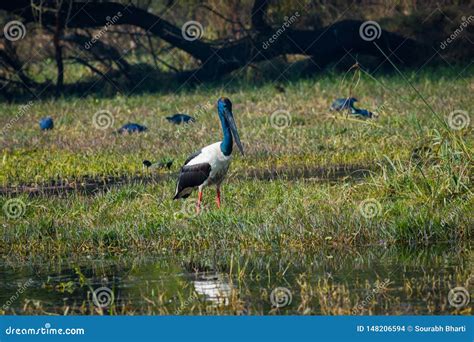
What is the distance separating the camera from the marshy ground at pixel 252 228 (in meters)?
6.81

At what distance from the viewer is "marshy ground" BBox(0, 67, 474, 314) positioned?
681 cm

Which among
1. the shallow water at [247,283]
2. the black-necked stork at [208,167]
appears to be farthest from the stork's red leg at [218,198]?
the shallow water at [247,283]

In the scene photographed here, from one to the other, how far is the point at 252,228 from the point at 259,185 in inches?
87.0

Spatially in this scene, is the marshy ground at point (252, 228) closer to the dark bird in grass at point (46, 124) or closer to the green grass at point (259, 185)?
the green grass at point (259, 185)

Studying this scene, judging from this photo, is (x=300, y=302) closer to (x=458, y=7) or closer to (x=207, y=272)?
(x=207, y=272)

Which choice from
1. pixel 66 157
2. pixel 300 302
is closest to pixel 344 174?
pixel 66 157

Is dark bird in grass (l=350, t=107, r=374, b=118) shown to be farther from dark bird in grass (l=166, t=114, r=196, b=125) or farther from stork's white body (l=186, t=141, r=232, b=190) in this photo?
stork's white body (l=186, t=141, r=232, b=190)

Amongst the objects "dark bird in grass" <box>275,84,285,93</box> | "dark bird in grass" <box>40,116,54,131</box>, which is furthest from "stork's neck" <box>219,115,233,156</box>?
"dark bird in grass" <box>275,84,285,93</box>

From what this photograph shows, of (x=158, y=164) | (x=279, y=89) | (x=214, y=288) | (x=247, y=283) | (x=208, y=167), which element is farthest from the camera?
(x=279, y=89)

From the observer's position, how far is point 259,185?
34.8 feet

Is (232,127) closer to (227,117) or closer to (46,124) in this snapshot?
(227,117)

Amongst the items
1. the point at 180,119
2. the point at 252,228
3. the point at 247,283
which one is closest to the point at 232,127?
the point at 252,228

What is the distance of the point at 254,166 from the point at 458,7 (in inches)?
406

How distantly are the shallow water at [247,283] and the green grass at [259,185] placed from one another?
0.28 metres
